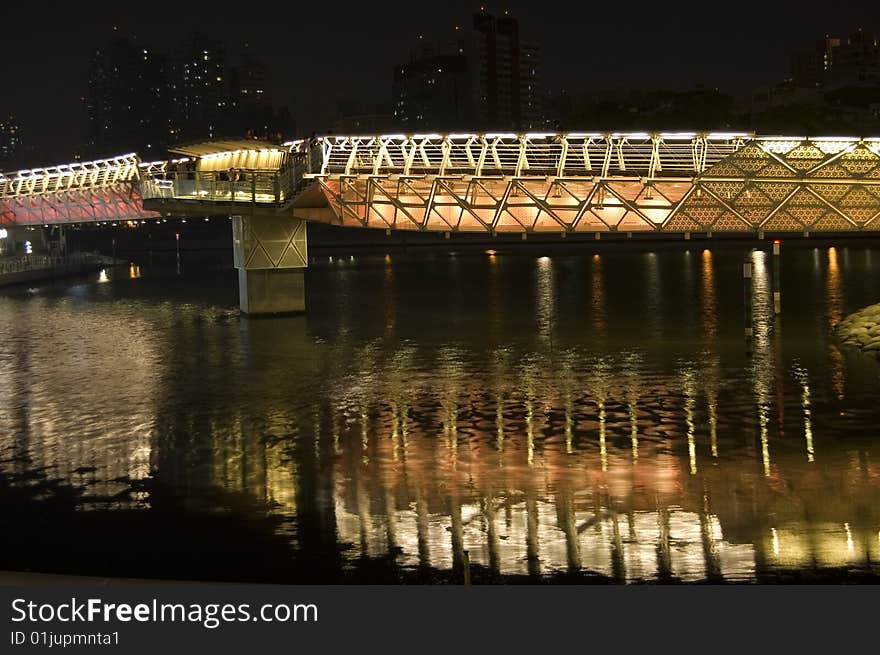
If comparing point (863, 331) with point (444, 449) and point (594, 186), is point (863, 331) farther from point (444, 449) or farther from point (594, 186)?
point (444, 449)

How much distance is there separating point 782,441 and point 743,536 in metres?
8.27

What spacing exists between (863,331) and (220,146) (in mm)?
33338

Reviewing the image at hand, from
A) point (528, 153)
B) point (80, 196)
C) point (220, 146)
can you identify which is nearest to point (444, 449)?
point (528, 153)

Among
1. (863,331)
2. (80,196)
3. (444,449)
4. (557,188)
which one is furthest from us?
(80,196)

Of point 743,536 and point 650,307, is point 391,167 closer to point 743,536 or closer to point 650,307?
point 650,307

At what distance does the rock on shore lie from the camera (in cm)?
4147

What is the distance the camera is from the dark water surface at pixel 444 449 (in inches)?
699

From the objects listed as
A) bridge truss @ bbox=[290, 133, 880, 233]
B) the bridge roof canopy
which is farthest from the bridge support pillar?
bridge truss @ bbox=[290, 133, 880, 233]

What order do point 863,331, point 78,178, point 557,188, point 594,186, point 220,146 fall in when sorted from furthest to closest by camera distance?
point 78,178
point 220,146
point 557,188
point 594,186
point 863,331

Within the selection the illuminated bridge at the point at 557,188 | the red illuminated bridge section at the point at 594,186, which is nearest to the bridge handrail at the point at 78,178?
the illuminated bridge at the point at 557,188

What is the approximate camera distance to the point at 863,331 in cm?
4350

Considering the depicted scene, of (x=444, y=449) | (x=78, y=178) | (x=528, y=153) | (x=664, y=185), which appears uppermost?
(x=78, y=178)

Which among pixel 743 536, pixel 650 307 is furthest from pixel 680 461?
pixel 650 307

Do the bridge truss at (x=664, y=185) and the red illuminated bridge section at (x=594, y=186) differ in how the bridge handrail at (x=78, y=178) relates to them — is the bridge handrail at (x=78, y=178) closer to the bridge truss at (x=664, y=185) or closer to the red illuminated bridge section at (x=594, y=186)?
the red illuminated bridge section at (x=594, y=186)
